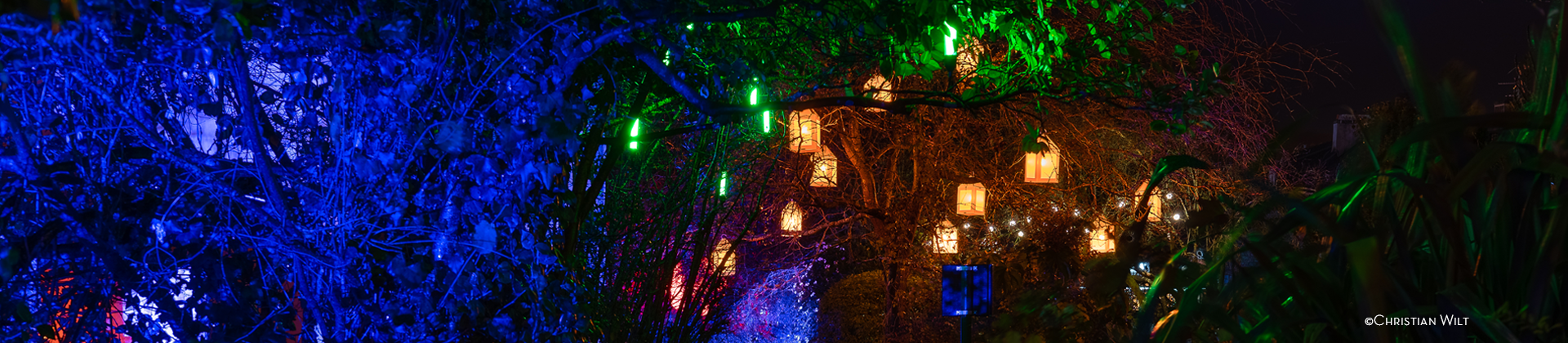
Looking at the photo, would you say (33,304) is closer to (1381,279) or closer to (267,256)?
(267,256)

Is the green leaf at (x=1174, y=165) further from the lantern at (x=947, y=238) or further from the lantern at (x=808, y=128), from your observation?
the lantern at (x=947, y=238)

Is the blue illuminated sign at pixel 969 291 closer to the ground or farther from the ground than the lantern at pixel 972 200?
closer to the ground

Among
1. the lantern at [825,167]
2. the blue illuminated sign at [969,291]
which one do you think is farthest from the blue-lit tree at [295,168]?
the lantern at [825,167]

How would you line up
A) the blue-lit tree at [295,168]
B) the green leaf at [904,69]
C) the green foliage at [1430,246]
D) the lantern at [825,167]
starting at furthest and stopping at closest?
the lantern at [825,167] < the green leaf at [904,69] < the blue-lit tree at [295,168] < the green foliage at [1430,246]

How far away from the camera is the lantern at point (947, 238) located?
7.08 metres

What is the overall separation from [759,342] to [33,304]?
7.59m

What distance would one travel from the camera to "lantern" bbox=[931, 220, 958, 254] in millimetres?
7078

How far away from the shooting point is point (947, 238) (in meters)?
7.25

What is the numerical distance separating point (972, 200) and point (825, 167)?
4.71 feet

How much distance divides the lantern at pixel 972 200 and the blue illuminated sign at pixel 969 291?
1.84m

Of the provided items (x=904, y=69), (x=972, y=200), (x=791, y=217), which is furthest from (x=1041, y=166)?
(x=904, y=69)

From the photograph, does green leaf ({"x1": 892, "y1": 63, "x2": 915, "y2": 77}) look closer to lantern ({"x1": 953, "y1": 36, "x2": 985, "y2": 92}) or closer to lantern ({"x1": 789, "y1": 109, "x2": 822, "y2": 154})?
lantern ({"x1": 953, "y1": 36, "x2": 985, "y2": 92})

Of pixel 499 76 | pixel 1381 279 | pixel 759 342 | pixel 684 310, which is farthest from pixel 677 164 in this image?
pixel 759 342

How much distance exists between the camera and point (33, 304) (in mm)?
1451
